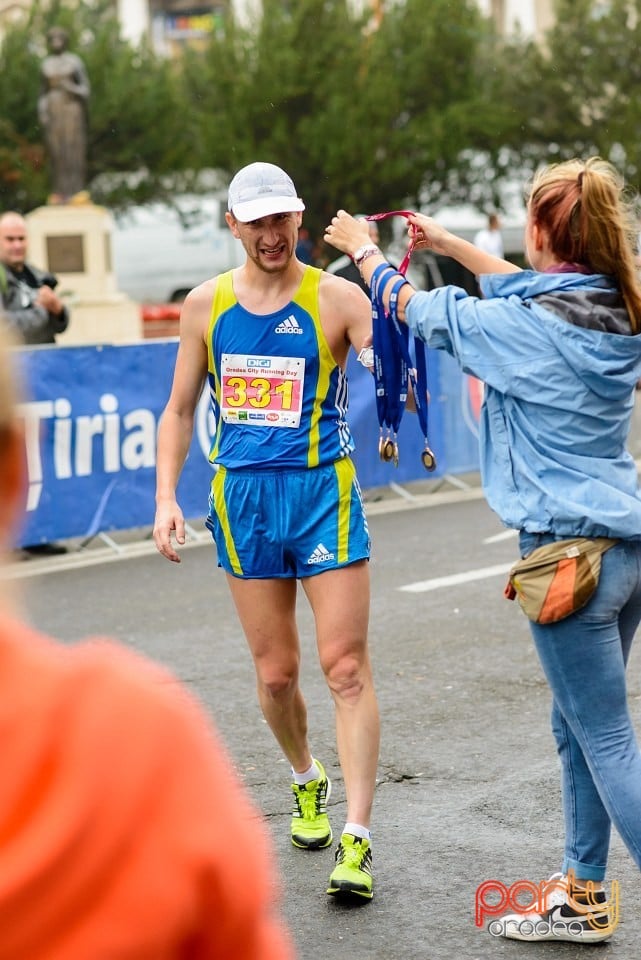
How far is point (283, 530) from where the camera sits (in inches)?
184

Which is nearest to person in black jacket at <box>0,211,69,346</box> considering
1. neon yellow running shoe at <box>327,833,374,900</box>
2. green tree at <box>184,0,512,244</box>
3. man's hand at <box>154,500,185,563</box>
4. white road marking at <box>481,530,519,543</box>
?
white road marking at <box>481,530,519,543</box>

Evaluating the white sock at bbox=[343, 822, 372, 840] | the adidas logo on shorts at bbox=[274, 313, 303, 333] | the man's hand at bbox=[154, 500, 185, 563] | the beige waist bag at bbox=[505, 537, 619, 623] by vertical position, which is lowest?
the white sock at bbox=[343, 822, 372, 840]

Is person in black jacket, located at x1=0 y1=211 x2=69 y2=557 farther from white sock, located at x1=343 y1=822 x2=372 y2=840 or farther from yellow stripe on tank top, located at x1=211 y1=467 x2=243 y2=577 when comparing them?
white sock, located at x1=343 y1=822 x2=372 y2=840

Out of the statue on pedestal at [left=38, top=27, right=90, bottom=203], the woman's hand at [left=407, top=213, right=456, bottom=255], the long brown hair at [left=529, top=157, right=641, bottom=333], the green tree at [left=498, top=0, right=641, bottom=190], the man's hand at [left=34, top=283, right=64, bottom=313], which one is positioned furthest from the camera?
the green tree at [left=498, top=0, right=641, bottom=190]

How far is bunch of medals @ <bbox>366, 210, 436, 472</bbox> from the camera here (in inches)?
160

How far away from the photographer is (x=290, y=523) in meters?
4.67

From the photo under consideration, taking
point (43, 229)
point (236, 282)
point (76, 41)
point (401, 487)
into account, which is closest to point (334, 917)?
point (236, 282)

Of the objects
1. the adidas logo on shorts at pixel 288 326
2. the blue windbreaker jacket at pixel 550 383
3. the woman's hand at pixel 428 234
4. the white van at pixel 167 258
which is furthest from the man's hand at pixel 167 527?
the white van at pixel 167 258

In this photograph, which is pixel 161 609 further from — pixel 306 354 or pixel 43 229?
pixel 43 229

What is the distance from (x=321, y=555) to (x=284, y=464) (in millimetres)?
283

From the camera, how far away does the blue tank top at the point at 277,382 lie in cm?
472

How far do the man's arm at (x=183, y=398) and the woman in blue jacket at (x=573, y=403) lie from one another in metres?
1.09

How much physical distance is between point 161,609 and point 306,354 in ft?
14.4

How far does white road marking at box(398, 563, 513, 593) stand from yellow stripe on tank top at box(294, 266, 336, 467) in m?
4.38
